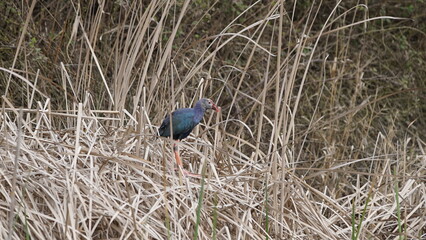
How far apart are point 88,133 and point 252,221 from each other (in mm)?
714

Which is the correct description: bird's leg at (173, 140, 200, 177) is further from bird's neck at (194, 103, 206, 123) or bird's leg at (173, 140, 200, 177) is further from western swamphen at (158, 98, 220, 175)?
bird's neck at (194, 103, 206, 123)

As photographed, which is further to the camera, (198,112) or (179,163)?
(198,112)

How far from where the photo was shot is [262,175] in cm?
281

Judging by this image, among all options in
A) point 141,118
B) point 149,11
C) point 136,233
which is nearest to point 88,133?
point 141,118

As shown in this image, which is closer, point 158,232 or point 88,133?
point 158,232

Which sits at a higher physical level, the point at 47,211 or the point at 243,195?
the point at 47,211

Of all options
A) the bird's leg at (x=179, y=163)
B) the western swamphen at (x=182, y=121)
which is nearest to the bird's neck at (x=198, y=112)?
the western swamphen at (x=182, y=121)

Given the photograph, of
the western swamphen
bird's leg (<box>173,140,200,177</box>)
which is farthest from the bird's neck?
bird's leg (<box>173,140,200,177</box>)

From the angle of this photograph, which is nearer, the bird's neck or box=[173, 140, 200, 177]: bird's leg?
box=[173, 140, 200, 177]: bird's leg

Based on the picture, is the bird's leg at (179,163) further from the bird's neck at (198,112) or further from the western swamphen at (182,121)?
the bird's neck at (198,112)

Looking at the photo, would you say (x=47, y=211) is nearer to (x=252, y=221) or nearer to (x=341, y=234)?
(x=252, y=221)

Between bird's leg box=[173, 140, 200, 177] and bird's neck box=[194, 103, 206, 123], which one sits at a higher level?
bird's neck box=[194, 103, 206, 123]

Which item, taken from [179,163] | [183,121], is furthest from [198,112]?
[179,163]

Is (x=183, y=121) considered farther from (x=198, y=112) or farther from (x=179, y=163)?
(x=179, y=163)
